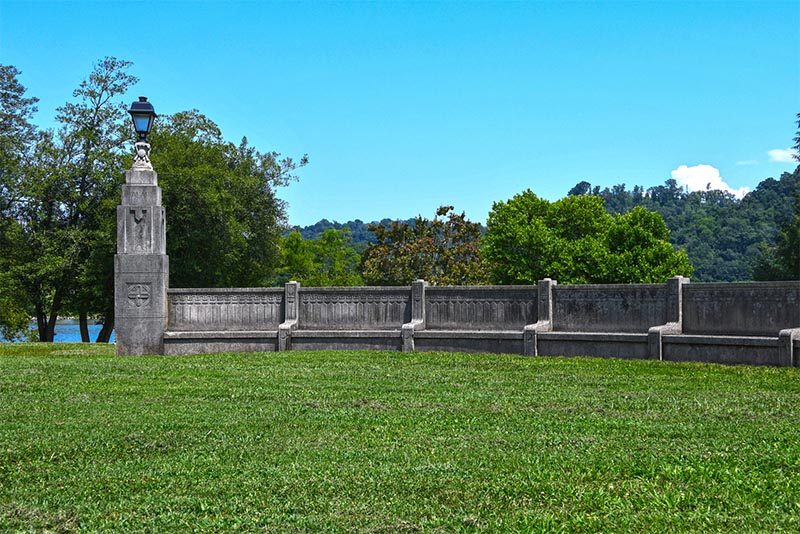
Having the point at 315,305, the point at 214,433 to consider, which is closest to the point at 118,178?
the point at 315,305

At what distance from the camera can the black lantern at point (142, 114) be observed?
19.6m

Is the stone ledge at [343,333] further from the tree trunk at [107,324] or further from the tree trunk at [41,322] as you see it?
the tree trunk at [41,322]

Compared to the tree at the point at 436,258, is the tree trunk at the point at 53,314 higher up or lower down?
lower down

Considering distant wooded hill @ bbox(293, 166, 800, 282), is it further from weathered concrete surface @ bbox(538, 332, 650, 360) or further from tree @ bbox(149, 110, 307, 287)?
weathered concrete surface @ bbox(538, 332, 650, 360)

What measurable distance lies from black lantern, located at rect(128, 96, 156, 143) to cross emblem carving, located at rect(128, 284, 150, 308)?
3.66m

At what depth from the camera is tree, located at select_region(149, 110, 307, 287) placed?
101 feet

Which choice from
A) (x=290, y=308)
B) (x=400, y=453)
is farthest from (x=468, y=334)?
(x=400, y=453)

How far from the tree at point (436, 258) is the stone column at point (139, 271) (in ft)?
105

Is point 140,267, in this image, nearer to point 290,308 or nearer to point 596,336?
point 290,308

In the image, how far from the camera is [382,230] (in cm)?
5619

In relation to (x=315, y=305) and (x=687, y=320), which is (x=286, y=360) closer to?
(x=315, y=305)

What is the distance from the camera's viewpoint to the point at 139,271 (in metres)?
19.5

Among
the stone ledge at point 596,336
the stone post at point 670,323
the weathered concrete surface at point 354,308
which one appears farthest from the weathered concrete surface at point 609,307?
the weathered concrete surface at point 354,308

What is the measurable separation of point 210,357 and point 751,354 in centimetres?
1091
